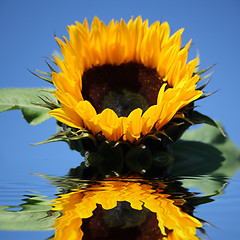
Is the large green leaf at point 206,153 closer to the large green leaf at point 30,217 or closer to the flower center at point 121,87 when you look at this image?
the flower center at point 121,87

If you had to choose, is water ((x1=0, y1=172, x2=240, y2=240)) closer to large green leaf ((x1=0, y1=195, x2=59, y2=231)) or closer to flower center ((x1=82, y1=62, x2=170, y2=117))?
large green leaf ((x1=0, y1=195, x2=59, y2=231))

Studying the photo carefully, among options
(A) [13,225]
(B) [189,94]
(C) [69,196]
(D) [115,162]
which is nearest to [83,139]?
(D) [115,162]

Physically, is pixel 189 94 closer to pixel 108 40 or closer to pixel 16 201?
pixel 108 40

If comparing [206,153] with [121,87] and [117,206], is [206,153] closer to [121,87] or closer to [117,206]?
[121,87]

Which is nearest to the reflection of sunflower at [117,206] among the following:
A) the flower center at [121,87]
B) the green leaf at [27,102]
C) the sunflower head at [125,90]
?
the sunflower head at [125,90]

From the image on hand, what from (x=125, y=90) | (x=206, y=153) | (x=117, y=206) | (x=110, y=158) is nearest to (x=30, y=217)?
(x=117, y=206)

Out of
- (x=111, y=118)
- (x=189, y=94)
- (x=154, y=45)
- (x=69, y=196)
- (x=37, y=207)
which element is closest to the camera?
(x=37, y=207)

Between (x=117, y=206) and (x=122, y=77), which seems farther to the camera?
(x=122, y=77)
